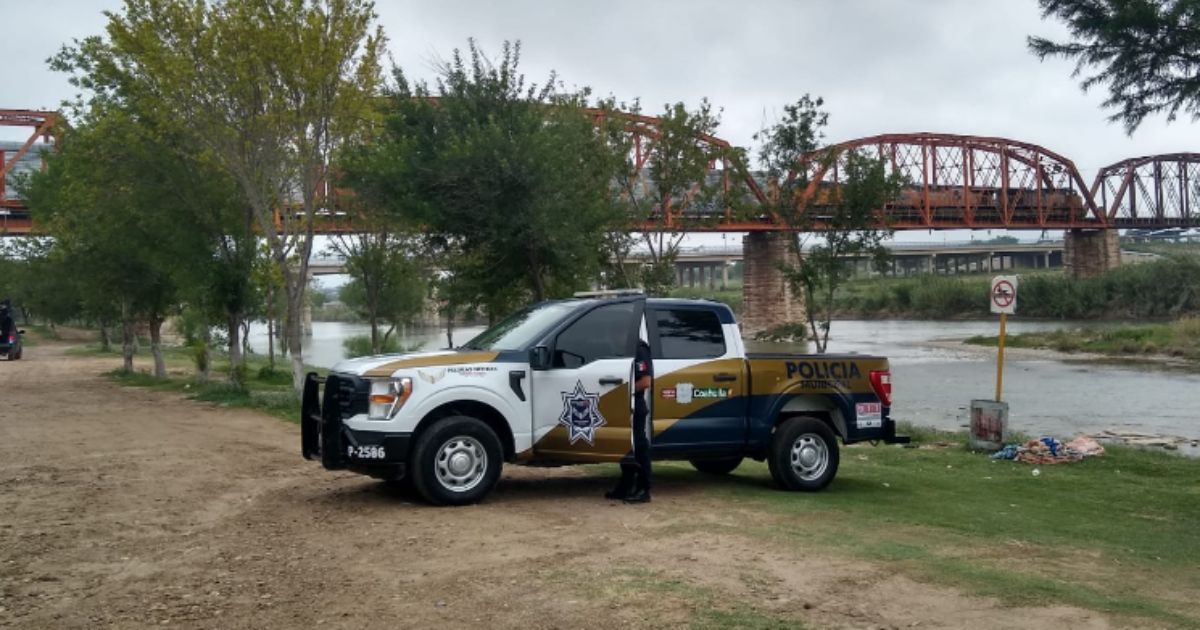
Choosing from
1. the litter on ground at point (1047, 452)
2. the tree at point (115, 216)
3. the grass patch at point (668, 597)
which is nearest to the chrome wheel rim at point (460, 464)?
the grass patch at point (668, 597)

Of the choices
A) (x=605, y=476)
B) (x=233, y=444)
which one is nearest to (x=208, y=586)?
(x=605, y=476)

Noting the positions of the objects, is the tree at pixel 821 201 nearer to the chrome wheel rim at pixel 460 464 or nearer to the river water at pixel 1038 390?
the river water at pixel 1038 390

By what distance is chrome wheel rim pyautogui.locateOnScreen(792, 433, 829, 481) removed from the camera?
10.7m

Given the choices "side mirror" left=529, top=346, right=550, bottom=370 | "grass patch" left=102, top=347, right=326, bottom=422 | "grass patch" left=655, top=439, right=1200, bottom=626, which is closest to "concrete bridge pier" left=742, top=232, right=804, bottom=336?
"grass patch" left=102, top=347, right=326, bottom=422

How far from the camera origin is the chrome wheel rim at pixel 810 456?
1068 cm

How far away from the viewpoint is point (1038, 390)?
34250 mm

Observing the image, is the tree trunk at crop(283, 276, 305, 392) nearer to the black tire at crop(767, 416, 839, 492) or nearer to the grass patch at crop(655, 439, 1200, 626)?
the grass patch at crop(655, 439, 1200, 626)

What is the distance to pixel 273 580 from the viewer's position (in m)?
6.70

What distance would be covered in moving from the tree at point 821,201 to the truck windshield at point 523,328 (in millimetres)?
15976

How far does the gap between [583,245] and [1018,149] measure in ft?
295

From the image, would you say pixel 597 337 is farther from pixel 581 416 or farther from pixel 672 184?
pixel 672 184

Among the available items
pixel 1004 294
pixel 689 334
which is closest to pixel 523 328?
pixel 689 334

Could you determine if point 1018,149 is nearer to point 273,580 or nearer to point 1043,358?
point 1043,358

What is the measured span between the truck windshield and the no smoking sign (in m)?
8.47
